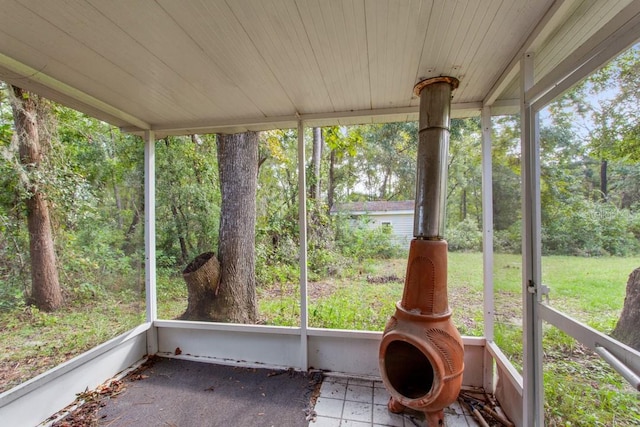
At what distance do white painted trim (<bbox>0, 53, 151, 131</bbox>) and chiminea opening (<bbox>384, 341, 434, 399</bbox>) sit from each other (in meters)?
2.86

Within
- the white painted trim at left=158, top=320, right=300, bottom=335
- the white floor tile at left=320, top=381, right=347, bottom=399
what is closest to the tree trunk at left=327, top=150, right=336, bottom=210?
the white painted trim at left=158, top=320, right=300, bottom=335

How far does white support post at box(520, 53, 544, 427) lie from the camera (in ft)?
4.56

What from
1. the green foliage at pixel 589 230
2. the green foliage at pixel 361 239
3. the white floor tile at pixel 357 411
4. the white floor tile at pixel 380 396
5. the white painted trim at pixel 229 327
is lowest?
the white floor tile at pixel 357 411

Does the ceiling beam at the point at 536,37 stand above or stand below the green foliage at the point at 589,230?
Answer: above

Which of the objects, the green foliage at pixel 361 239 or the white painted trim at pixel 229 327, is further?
the green foliage at pixel 361 239

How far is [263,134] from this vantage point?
169 inches

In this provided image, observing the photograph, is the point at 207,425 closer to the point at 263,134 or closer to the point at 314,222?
the point at 314,222

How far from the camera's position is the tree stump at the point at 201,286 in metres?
2.89

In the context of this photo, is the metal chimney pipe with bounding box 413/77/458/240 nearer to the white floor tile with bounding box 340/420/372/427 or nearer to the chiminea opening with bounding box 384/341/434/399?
the chiminea opening with bounding box 384/341/434/399

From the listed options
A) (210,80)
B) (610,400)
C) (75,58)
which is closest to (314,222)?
(210,80)

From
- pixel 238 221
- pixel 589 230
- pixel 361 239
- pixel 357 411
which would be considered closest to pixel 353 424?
pixel 357 411

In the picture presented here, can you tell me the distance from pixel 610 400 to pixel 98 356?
3.28 meters

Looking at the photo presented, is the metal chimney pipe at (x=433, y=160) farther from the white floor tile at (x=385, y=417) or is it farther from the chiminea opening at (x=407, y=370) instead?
the white floor tile at (x=385, y=417)

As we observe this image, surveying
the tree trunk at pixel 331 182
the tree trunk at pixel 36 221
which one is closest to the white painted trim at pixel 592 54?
the tree trunk at pixel 331 182
